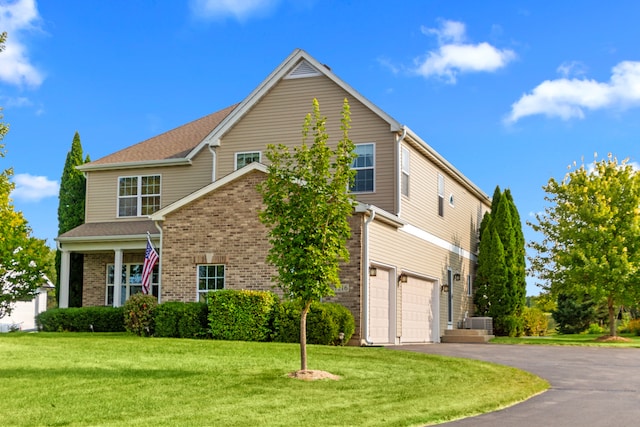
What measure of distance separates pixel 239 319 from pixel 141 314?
10.6 feet

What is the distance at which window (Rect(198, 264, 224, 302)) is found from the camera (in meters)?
23.2

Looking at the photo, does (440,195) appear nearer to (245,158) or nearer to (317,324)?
(245,158)

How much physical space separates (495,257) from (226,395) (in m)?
23.5

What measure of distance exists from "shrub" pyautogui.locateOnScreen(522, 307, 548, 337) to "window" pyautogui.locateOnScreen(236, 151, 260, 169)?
15.8 metres

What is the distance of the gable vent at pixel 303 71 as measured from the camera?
86.1ft

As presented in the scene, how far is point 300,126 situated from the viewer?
26.3m

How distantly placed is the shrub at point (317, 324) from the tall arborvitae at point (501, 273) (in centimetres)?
1405

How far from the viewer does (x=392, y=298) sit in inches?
953

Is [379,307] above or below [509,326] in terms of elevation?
above

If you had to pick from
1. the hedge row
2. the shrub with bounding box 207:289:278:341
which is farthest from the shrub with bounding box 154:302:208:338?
the shrub with bounding box 207:289:278:341

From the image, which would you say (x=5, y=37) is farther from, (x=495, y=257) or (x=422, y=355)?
(x=495, y=257)

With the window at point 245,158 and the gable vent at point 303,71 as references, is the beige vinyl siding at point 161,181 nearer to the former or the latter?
the window at point 245,158

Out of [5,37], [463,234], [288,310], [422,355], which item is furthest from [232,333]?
[463,234]

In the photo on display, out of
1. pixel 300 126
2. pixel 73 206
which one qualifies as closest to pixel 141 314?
pixel 300 126
